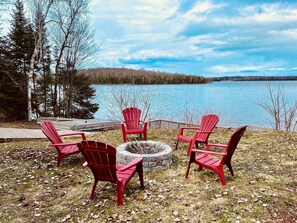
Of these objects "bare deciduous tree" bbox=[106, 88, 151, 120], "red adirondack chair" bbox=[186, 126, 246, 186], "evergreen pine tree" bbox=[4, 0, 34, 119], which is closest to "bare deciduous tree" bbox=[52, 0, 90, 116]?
"evergreen pine tree" bbox=[4, 0, 34, 119]

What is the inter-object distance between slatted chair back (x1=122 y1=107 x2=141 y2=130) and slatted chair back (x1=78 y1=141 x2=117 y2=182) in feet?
11.0

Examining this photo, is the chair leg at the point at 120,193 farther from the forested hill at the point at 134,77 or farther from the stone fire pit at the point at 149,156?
the forested hill at the point at 134,77

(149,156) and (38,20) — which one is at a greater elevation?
(38,20)

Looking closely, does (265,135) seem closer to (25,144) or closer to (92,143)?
(92,143)

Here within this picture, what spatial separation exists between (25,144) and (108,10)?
620 cm

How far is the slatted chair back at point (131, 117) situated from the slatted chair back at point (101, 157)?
335 centimetres

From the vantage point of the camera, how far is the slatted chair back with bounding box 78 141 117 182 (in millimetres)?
2913

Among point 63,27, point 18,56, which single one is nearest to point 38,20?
point 63,27

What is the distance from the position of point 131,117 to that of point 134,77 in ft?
11.9

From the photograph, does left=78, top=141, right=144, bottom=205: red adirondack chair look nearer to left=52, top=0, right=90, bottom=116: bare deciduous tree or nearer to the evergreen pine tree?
the evergreen pine tree

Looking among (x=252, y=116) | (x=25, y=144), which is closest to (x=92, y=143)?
(x=25, y=144)

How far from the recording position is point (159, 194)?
3299 mm

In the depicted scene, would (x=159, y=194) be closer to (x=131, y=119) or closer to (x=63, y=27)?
(x=131, y=119)

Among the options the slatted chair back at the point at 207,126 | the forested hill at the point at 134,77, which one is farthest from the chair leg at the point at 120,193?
the forested hill at the point at 134,77
